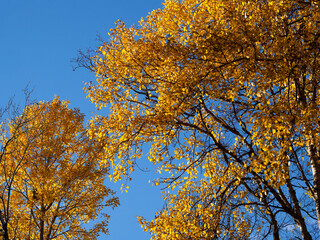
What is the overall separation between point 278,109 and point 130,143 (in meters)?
4.05

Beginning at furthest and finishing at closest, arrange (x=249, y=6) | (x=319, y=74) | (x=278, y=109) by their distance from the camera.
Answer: (x=249, y=6) → (x=319, y=74) → (x=278, y=109)

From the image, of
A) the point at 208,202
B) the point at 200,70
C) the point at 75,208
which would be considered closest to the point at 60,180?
the point at 75,208

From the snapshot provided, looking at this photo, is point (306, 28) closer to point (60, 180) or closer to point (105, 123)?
point (105, 123)

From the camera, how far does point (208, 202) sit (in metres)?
8.15

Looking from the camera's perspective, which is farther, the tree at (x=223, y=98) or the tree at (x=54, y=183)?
the tree at (x=54, y=183)

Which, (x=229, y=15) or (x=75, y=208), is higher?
(x=229, y=15)

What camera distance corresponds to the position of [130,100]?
31.9 ft

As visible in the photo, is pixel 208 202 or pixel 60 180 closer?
pixel 208 202

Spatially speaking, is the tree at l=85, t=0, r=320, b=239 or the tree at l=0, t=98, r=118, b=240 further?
the tree at l=0, t=98, r=118, b=240

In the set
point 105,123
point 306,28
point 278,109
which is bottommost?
point 278,109

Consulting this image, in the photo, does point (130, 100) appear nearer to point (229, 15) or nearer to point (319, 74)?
point (229, 15)

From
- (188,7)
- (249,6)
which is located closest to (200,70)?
(249,6)

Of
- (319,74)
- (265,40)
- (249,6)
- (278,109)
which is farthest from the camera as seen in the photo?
(249,6)

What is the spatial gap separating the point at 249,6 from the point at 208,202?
5.01 meters
